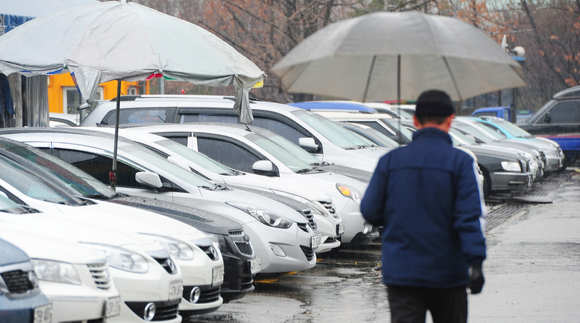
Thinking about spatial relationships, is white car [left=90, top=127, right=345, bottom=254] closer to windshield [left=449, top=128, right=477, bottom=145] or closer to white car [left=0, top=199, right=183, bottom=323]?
white car [left=0, top=199, right=183, bottom=323]

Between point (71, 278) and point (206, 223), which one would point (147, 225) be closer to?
point (206, 223)

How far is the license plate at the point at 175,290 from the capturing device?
543 cm

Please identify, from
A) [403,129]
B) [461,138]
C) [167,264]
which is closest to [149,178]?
[167,264]

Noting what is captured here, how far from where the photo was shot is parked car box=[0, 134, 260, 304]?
6.85 metres

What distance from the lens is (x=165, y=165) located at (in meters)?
7.95

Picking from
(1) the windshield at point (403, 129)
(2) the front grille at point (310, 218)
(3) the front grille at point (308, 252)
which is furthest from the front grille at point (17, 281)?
(1) the windshield at point (403, 129)

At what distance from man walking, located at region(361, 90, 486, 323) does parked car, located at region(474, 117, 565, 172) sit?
1950 centimetres

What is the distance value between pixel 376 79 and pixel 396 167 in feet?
4.29

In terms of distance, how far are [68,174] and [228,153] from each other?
10.8 ft

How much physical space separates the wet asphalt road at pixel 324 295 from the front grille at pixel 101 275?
6.95ft

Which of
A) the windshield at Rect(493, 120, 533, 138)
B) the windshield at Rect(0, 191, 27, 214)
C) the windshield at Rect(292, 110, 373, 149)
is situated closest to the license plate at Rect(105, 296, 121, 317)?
the windshield at Rect(0, 191, 27, 214)

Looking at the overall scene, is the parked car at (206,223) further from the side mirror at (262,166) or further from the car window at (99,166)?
the side mirror at (262,166)

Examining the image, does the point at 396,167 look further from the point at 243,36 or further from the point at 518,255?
the point at 243,36

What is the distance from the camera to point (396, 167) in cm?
372
